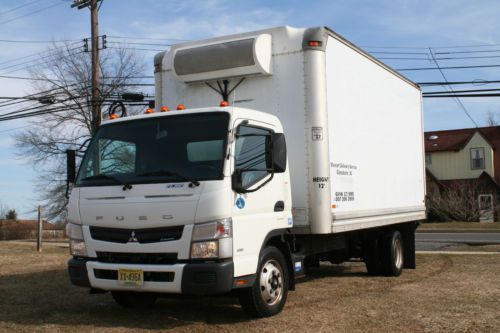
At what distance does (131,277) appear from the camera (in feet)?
20.2

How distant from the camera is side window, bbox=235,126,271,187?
632 centimetres

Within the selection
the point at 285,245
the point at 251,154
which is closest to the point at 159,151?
the point at 251,154

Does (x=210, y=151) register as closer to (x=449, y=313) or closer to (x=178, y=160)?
(x=178, y=160)

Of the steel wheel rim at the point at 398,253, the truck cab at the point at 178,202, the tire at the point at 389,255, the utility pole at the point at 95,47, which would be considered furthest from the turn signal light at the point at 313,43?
the utility pole at the point at 95,47

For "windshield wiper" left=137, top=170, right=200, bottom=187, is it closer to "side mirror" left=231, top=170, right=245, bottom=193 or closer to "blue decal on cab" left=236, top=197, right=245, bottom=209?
"side mirror" left=231, top=170, right=245, bottom=193

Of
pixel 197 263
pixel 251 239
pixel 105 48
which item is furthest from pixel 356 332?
pixel 105 48

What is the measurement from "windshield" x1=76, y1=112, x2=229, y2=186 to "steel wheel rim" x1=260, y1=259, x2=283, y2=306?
1450mm

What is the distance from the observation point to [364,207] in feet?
29.1

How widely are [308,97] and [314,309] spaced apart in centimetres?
280

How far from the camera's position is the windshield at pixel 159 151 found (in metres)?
6.17

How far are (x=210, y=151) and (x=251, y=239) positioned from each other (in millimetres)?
1091

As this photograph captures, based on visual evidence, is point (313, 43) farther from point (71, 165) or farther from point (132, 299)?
point (132, 299)

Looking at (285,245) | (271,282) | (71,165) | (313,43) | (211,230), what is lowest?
(271,282)

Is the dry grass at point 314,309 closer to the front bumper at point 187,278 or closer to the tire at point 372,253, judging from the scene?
the tire at point 372,253
